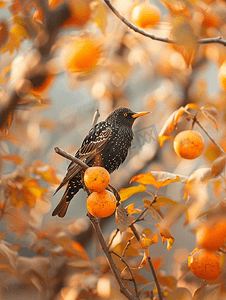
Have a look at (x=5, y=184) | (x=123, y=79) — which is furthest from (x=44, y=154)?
(x=123, y=79)

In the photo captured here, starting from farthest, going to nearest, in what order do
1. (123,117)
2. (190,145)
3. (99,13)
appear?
(123,117) → (99,13) → (190,145)

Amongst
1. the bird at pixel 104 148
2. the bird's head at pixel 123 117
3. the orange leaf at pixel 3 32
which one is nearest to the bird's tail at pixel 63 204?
the bird at pixel 104 148

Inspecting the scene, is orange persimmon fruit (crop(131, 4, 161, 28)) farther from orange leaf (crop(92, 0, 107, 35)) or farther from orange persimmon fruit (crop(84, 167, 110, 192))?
Answer: orange persimmon fruit (crop(84, 167, 110, 192))

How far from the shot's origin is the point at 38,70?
1.16 m

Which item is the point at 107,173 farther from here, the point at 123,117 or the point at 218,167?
the point at 123,117

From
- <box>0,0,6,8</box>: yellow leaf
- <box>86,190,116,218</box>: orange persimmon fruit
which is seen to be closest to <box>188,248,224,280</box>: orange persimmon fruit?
<box>86,190,116,218</box>: orange persimmon fruit

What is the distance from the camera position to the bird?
176cm

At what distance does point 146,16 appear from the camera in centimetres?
136

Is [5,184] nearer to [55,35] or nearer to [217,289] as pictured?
[55,35]

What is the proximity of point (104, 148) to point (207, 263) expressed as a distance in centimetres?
101

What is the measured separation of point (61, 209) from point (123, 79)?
158 cm

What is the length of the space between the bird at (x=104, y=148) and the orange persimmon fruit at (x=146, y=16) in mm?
522

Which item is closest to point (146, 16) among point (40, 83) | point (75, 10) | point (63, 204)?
point (75, 10)

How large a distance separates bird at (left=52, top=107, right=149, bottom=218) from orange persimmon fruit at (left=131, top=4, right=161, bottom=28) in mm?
522
